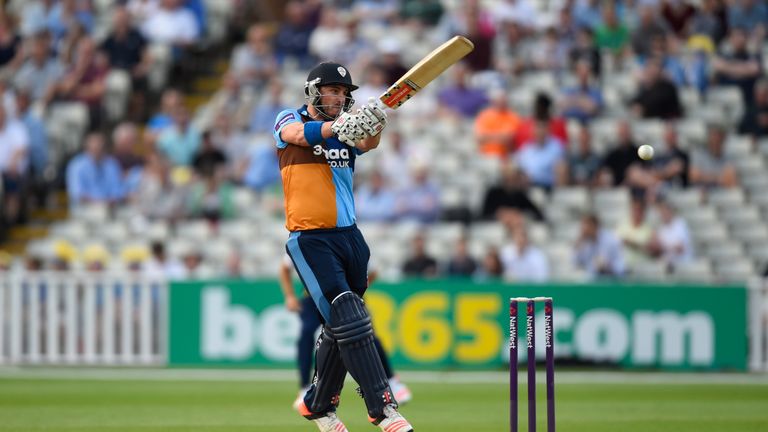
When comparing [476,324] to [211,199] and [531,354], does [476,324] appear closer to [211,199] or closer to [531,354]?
[211,199]

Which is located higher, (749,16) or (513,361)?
(749,16)

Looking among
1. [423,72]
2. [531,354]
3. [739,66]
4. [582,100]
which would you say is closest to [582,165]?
[582,100]

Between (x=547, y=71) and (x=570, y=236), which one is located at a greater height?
(x=547, y=71)

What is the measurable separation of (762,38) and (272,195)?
686 cm

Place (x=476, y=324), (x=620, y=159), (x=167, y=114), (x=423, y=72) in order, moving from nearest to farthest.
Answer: (x=423, y=72)
(x=476, y=324)
(x=620, y=159)
(x=167, y=114)

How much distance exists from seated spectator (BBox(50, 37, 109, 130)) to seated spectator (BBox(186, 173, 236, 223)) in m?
2.64

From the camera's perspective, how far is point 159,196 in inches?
693

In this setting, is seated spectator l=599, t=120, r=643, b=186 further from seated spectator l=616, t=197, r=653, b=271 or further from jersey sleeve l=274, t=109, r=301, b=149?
jersey sleeve l=274, t=109, r=301, b=149

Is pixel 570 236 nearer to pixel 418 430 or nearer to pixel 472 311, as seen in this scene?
pixel 472 311

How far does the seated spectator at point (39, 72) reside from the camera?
19406 millimetres

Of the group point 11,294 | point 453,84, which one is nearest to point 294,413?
point 11,294

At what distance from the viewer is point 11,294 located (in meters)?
15.5

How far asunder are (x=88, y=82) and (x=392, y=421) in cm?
1289

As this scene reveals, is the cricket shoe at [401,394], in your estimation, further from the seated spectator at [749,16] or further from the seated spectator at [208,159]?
the seated spectator at [749,16]
